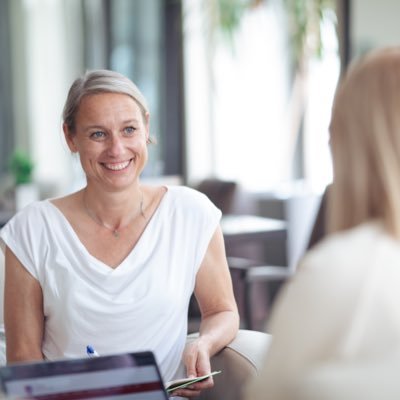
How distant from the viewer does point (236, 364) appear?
7.27 feet

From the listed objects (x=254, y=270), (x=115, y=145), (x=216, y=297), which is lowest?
(x=254, y=270)

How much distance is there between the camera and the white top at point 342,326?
125 centimetres

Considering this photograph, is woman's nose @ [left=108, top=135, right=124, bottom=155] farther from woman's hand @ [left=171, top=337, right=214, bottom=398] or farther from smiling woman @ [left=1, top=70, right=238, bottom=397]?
woman's hand @ [left=171, top=337, right=214, bottom=398]

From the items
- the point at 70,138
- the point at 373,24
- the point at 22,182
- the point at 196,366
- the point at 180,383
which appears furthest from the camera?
the point at 22,182

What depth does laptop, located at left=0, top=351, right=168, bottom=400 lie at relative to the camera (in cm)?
161

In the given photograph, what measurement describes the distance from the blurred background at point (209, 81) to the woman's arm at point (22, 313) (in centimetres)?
252

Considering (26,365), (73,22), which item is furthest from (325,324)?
(73,22)

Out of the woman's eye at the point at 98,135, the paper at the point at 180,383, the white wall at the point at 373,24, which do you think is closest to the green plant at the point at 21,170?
the white wall at the point at 373,24

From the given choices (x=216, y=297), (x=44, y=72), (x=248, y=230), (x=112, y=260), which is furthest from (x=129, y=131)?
(x=44, y=72)

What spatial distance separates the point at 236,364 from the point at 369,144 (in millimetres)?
1045

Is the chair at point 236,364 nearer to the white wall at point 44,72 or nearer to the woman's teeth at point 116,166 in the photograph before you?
the woman's teeth at point 116,166

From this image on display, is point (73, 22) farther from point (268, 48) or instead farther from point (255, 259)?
point (255, 259)

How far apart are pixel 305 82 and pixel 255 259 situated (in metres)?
1.58

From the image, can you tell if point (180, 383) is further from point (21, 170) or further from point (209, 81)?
point (209, 81)
